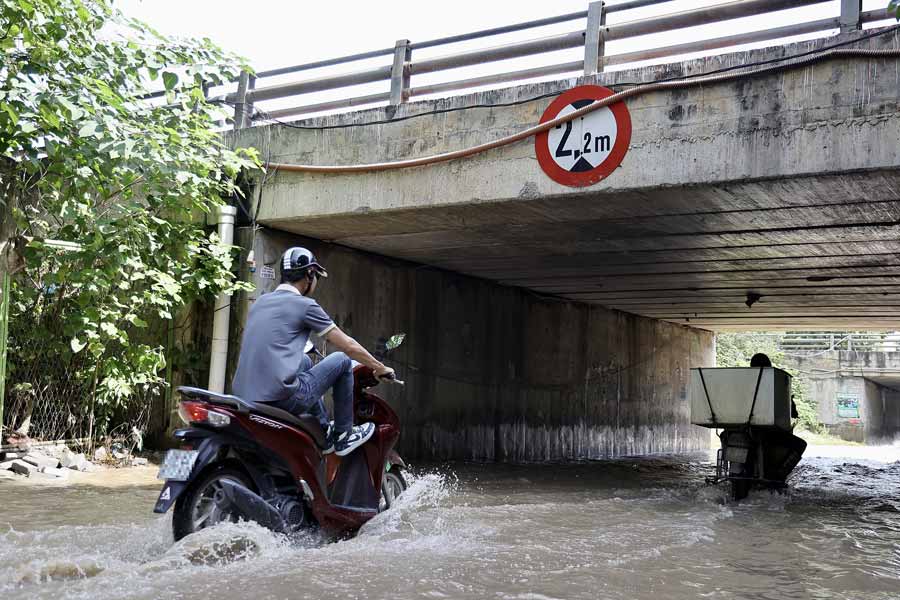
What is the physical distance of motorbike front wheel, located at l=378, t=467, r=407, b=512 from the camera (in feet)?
17.3

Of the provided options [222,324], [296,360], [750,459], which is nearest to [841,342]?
[750,459]

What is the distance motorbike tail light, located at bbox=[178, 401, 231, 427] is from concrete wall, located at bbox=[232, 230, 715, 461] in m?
5.30

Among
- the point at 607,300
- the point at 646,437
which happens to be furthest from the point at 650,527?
the point at 646,437

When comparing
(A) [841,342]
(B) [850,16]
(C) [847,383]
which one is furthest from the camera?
(A) [841,342]

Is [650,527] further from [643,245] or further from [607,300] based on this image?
[607,300]

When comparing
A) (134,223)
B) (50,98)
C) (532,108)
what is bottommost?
(134,223)

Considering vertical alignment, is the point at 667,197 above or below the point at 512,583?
above

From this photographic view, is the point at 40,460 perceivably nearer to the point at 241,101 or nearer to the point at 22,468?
the point at 22,468

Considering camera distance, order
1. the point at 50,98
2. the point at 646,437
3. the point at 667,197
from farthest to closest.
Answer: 1. the point at 646,437
2. the point at 667,197
3. the point at 50,98

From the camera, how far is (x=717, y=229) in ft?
30.3

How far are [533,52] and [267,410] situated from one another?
17.4 ft

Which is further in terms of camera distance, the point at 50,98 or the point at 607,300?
the point at 607,300

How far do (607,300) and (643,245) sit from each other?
5.55 metres

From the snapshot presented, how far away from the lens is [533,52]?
845 cm
